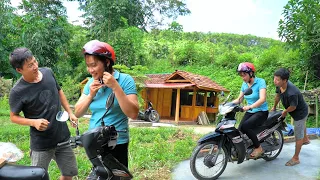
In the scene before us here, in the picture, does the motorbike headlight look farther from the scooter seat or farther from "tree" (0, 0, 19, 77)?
"tree" (0, 0, 19, 77)

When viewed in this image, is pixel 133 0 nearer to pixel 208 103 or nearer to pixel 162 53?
pixel 162 53

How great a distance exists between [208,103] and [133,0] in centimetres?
1273

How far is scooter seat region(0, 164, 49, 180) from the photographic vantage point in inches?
70.5

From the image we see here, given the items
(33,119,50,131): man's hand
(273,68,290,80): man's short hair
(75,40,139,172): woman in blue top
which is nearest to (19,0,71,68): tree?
(273,68,290,80): man's short hair

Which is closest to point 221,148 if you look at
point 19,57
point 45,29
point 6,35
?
point 19,57

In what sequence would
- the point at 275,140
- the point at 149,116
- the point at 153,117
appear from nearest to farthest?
the point at 275,140
the point at 149,116
the point at 153,117

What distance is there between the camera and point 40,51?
1697 cm

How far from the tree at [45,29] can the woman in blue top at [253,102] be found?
14.3 metres

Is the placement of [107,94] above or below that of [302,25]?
below

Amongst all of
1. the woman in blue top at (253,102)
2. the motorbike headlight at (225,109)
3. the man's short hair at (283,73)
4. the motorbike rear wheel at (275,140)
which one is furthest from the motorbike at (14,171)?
the motorbike rear wheel at (275,140)

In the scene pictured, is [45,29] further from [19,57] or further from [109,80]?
[109,80]

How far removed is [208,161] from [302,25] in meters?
10.4

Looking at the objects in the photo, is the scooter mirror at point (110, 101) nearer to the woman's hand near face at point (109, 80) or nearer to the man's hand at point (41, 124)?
the woman's hand near face at point (109, 80)

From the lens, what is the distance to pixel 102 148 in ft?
6.80
